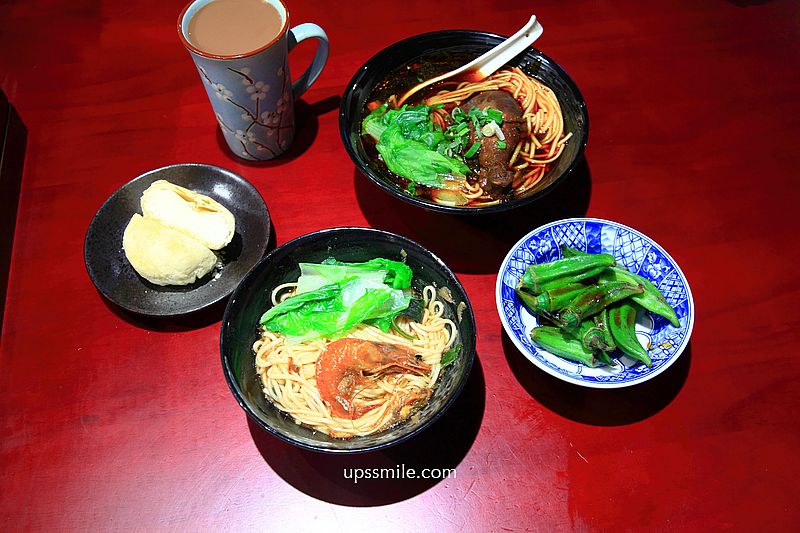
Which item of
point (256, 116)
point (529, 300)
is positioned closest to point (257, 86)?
point (256, 116)

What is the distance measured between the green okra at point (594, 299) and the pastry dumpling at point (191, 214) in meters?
0.85

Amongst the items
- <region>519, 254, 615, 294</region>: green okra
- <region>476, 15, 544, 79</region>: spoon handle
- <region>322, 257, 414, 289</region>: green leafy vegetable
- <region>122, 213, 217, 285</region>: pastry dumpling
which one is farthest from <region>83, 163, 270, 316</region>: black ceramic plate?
<region>476, 15, 544, 79</region>: spoon handle

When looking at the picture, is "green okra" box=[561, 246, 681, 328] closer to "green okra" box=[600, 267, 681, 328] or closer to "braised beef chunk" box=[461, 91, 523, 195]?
"green okra" box=[600, 267, 681, 328]

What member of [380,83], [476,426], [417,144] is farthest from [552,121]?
[476,426]

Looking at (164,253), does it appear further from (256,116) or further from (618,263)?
(618,263)

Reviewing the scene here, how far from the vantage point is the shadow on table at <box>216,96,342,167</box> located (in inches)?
68.1

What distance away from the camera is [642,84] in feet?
6.26

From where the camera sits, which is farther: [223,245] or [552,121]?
[552,121]

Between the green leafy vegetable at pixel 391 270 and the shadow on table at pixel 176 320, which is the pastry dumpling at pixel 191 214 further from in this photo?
the green leafy vegetable at pixel 391 270

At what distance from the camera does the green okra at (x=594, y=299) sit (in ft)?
4.17

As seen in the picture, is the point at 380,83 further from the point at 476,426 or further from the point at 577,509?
the point at 577,509

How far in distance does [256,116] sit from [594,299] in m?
1.01

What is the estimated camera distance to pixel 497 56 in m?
1.71

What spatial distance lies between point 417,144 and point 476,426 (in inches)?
30.6
